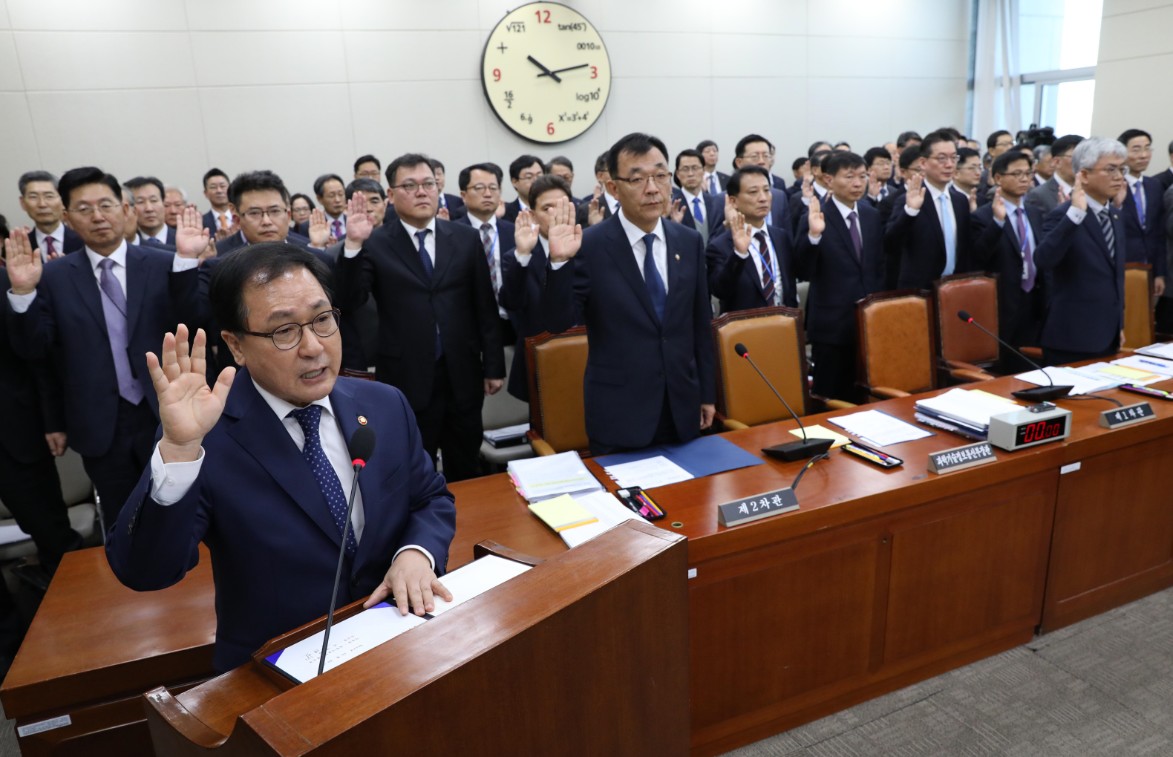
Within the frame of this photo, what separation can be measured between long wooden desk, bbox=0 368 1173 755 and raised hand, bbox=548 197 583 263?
2.46 ft

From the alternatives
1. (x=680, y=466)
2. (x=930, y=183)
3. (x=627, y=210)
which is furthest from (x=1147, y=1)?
(x=680, y=466)

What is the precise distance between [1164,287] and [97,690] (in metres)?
6.00

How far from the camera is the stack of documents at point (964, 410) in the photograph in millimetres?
2375

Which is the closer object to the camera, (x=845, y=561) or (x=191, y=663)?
(x=191, y=663)

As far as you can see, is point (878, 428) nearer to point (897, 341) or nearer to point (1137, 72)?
point (897, 341)

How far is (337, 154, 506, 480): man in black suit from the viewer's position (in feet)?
9.87

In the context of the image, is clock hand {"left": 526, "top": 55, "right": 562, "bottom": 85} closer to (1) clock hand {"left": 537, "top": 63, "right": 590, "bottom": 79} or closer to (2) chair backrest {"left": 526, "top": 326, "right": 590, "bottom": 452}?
(1) clock hand {"left": 537, "top": 63, "right": 590, "bottom": 79}

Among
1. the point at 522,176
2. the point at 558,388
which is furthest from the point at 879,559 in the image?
the point at 522,176

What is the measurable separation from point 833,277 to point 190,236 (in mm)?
2766

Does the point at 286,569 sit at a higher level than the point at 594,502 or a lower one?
higher

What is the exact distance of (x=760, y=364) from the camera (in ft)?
9.84

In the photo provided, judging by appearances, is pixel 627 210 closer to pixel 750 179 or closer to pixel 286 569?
pixel 750 179

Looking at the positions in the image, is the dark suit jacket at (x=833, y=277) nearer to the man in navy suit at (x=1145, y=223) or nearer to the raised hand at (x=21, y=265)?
the man in navy suit at (x=1145, y=223)

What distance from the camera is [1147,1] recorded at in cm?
679
